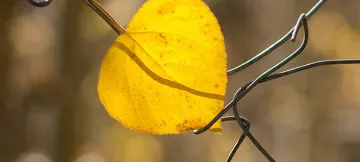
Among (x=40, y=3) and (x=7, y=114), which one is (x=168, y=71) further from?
(x=7, y=114)

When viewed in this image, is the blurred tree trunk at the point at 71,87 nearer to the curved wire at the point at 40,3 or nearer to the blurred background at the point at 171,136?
the blurred background at the point at 171,136

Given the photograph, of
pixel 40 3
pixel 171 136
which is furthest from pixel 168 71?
pixel 171 136

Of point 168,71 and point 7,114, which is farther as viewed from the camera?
point 7,114

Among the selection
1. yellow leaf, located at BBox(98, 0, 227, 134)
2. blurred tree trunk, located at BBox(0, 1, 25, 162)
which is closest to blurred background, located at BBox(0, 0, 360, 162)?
blurred tree trunk, located at BBox(0, 1, 25, 162)

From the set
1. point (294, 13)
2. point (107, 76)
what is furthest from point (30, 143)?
point (107, 76)

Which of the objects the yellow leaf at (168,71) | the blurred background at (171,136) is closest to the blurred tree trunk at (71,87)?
the blurred background at (171,136)

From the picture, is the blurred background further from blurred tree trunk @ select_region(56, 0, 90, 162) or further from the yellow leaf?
the yellow leaf

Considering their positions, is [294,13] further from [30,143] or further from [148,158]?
[30,143]
